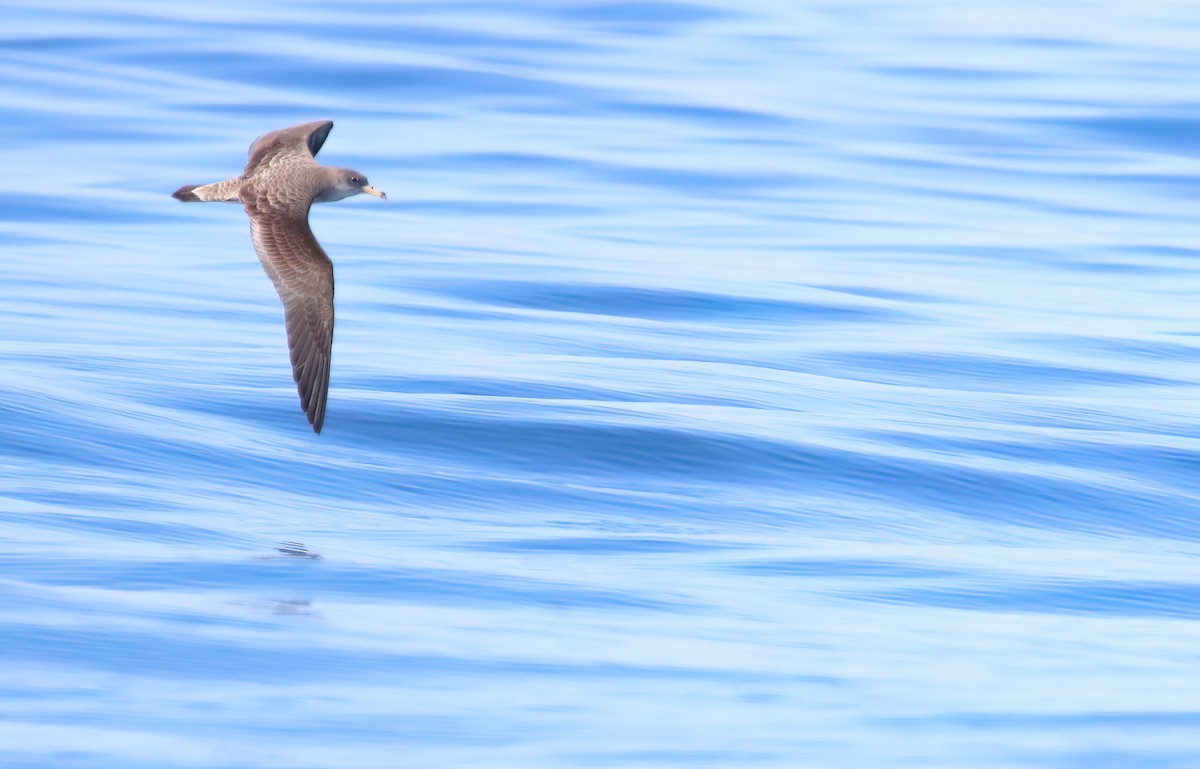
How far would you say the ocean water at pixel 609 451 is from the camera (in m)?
6.29

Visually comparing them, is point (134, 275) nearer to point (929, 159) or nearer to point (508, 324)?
point (508, 324)

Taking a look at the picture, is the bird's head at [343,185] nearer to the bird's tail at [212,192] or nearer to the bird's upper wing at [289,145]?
the bird's upper wing at [289,145]

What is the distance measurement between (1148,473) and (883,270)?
495 cm

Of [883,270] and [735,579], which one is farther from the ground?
[883,270]

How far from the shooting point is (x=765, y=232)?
52.1ft

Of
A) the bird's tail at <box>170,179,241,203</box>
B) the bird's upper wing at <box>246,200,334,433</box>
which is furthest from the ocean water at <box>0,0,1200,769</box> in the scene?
the bird's tail at <box>170,179,241,203</box>

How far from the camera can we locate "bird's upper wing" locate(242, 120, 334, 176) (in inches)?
355

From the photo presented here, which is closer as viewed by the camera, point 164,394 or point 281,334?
point 164,394

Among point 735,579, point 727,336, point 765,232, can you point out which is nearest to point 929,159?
point 765,232

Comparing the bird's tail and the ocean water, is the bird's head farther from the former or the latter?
the ocean water

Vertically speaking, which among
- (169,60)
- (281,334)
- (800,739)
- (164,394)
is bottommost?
(800,739)

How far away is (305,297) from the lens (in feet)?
27.5

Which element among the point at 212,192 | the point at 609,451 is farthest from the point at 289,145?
the point at 609,451

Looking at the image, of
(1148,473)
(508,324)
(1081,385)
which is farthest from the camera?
(508,324)
